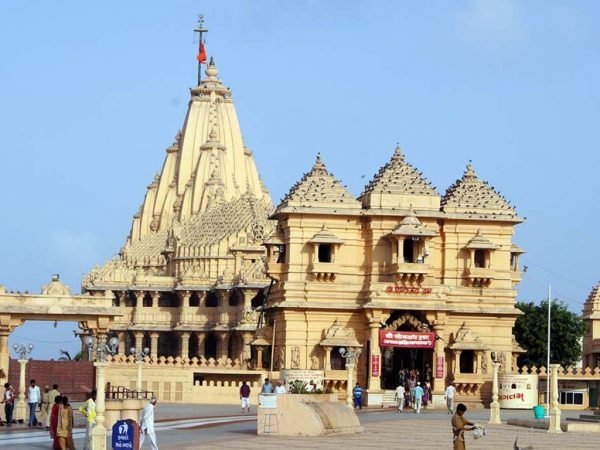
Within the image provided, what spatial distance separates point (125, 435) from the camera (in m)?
32.3

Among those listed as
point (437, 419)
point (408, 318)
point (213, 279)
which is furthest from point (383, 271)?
point (213, 279)

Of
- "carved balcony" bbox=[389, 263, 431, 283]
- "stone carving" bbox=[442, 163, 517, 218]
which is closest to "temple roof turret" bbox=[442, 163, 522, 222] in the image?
"stone carving" bbox=[442, 163, 517, 218]

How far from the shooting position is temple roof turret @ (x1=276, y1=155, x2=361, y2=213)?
233ft

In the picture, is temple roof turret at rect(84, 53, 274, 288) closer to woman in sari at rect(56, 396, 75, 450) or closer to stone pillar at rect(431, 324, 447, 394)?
stone pillar at rect(431, 324, 447, 394)

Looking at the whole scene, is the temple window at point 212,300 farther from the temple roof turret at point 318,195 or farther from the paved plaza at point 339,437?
the paved plaza at point 339,437

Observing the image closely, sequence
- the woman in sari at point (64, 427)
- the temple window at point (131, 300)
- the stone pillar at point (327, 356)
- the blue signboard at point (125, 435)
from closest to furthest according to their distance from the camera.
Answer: the blue signboard at point (125, 435) → the woman in sari at point (64, 427) → the stone pillar at point (327, 356) → the temple window at point (131, 300)

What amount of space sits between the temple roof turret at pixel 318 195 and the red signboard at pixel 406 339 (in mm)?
5906

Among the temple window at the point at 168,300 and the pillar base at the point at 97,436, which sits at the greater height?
the temple window at the point at 168,300

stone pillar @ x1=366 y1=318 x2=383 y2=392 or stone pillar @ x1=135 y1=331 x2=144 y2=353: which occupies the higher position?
stone pillar @ x1=135 y1=331 x2=144 y2=353

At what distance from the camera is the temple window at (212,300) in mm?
111000

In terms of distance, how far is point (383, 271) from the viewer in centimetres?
7131

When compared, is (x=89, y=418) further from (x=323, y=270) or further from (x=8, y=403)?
(x=323, y=270)

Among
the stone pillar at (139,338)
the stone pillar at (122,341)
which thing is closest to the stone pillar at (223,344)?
the stone pillar at (139,338)

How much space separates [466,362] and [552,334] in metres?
26.7
